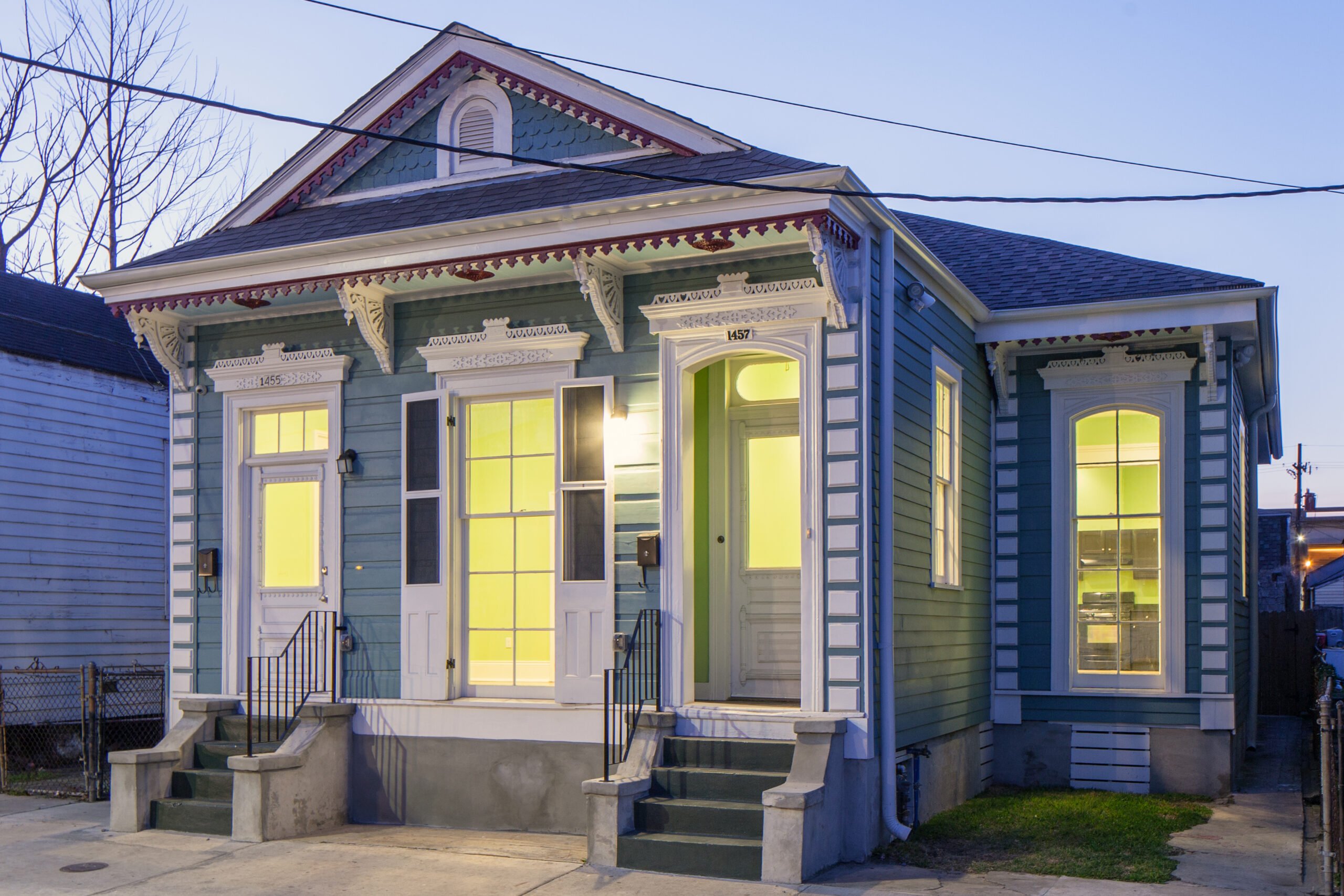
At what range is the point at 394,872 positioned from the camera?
8.16m

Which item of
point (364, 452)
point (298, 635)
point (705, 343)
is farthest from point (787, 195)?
point (298, 635)

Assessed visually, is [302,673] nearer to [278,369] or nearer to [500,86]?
[278,369]

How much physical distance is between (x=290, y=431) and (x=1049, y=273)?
276 inches

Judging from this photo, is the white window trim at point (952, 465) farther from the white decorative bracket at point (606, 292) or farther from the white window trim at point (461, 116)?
the white window trim at point (461, 116)

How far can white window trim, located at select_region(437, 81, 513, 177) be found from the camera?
10.5 meters

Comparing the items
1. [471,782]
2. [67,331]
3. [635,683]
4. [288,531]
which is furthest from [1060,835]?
[67,331]

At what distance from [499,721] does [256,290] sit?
3.72 m

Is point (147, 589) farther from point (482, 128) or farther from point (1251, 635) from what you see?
point (1251, 635)

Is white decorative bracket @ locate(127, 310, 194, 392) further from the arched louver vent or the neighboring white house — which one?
the neighboring white house

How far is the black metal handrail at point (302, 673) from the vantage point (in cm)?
1023

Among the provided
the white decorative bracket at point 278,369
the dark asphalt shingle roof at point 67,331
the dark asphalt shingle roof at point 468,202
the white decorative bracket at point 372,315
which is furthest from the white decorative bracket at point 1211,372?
the dark asphalt shingle roof at point 67,331

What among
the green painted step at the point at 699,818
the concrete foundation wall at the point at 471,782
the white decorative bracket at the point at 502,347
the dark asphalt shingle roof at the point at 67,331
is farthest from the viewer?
the dark asphalt shingle roof at the point at 67,331

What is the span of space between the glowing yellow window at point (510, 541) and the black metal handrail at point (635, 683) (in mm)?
1010

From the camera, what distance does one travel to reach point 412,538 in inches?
398
